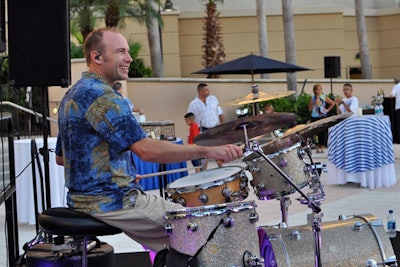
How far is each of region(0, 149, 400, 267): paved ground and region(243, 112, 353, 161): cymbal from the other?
9.24 ft

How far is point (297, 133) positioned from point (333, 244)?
0.85m

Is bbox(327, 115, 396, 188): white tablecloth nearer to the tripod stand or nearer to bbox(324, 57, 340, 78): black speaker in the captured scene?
the tripod stand

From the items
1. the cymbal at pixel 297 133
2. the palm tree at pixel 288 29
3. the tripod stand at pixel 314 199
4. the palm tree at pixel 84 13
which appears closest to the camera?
the tripod stand at pixel 314 199

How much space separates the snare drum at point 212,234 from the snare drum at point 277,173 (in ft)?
5.32

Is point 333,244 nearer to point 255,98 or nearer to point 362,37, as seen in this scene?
point 255,98

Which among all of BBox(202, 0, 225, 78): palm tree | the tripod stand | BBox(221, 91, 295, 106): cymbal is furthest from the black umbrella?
the tripod stand

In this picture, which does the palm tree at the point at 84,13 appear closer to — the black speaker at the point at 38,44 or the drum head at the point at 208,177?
the black speaker at the point at 38,44

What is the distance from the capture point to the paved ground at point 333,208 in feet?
31.9

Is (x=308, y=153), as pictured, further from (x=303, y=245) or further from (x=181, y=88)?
(x=181, y=88)

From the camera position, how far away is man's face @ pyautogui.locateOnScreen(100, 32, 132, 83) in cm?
529

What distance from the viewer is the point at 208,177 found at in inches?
240

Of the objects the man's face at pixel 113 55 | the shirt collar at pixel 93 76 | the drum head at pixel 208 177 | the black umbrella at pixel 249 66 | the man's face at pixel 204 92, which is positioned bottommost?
the drum head at pixel 208 177

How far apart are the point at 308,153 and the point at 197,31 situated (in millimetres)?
24031

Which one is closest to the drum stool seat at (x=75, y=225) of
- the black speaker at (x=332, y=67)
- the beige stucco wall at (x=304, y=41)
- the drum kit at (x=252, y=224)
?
the drum kit at (x=252, y=224)
